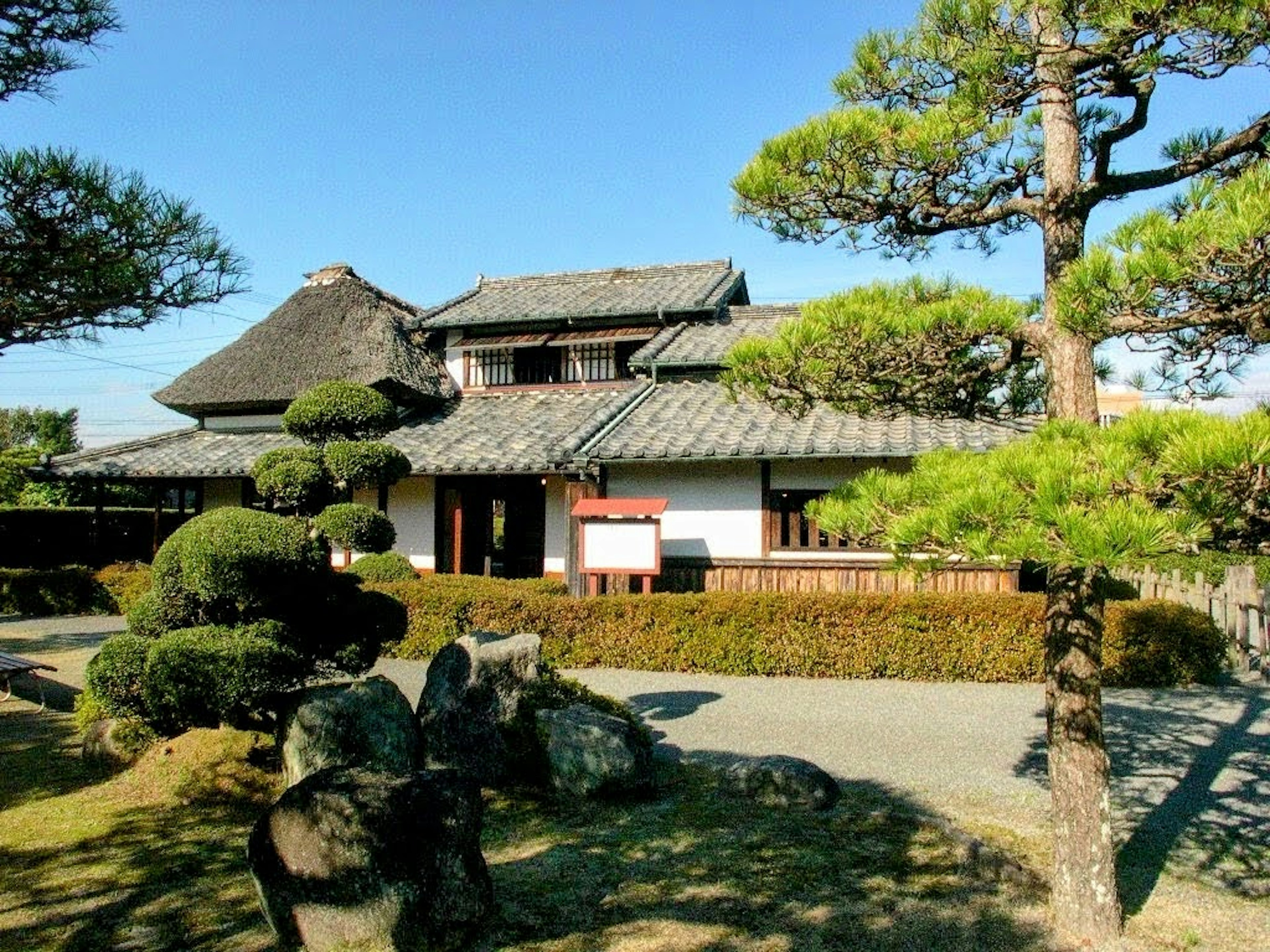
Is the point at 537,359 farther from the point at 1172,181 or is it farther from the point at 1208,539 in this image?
the point at 1208,539

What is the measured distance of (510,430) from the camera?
16.0 m

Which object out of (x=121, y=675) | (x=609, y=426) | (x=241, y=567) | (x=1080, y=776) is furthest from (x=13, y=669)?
(x=1080, y=776)

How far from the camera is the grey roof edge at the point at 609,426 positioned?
12930 millimetres

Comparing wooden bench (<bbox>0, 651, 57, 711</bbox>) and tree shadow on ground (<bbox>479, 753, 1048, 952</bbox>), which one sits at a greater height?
wooden bench (<bbox>0, 651, 57, 711</bbox>)

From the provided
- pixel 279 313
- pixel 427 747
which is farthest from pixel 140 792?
pixel 279 313

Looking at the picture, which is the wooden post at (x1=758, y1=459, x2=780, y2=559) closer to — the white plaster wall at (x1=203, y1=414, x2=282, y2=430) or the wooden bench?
the wooden bench

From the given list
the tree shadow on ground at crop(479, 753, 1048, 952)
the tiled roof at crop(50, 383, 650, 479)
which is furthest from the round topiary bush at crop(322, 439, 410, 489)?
the tiled roof at crop(50, 383, 650, 479)

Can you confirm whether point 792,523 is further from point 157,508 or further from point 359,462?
point 157,508

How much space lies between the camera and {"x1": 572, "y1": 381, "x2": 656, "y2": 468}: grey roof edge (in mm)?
12930

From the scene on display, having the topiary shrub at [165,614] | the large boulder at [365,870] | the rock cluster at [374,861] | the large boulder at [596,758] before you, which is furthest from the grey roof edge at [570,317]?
the large boulder at [365,870]

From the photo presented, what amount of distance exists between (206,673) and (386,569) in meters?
7.45

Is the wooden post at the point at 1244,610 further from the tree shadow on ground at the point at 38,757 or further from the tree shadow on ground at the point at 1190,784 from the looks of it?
the tree shadow on ground at the point at 38,757

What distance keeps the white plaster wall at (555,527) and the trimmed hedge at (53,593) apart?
27.6 ft

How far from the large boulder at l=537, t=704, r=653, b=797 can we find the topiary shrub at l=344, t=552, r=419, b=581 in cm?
707
